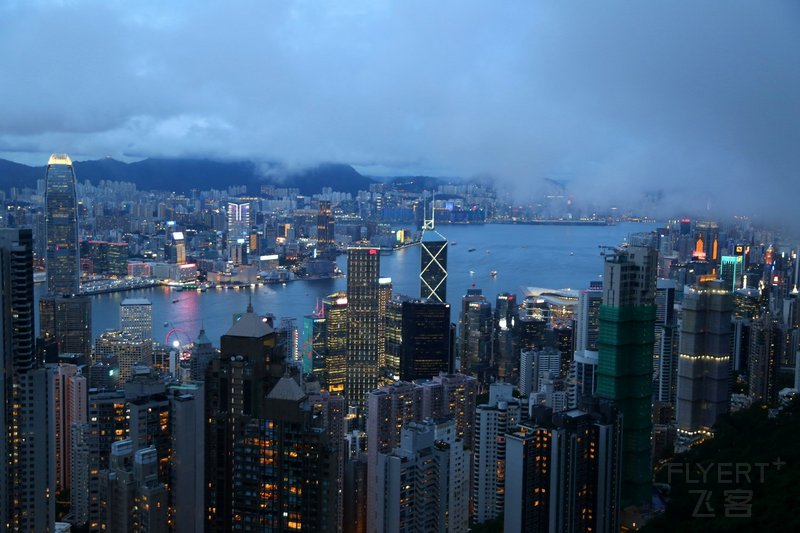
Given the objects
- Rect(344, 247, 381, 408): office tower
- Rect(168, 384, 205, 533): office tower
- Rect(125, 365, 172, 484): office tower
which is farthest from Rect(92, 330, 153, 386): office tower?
Rect(168, 384, 205, 533): office tower

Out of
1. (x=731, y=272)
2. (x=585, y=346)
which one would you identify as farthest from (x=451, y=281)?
(x=731, y=272)

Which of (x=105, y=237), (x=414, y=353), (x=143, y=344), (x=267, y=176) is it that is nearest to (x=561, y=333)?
(x=414, y=353)

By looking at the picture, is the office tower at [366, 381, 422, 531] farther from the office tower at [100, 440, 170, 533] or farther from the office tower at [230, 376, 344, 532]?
→ the office tower at [230, 376, 344, 532]

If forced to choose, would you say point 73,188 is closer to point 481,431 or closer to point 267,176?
point 267,176

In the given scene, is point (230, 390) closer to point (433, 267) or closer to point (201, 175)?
point (433, 267)

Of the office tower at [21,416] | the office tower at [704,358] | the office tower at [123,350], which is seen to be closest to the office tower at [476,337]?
the office tower at [704,358]

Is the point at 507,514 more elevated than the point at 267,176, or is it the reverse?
the point at 267,176

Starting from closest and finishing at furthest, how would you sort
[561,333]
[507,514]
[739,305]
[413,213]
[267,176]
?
[507,514], [739,305], [561,333], [413,213], [267,176]
